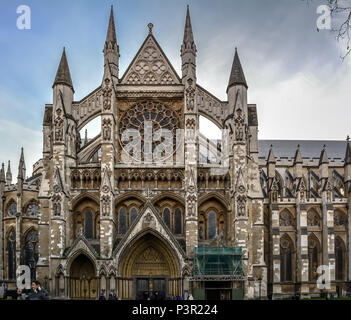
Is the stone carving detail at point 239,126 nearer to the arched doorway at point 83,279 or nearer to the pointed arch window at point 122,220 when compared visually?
the pointed arch window at point 122,220

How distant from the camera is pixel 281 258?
47312mm

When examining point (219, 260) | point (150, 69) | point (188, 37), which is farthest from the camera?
point (150, 69)

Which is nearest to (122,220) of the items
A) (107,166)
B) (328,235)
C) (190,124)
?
(107,166)

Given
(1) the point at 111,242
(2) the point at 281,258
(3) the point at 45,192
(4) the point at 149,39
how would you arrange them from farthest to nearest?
1. (2) the point at 281,258
2. (4) the point at 149,39
3. (3) the point at 45,192
4. (1) the point at 111,242

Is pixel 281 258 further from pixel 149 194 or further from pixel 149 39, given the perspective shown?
pixel 149 39

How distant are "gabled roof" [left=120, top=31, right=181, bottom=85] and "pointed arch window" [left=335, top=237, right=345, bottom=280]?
26324mm

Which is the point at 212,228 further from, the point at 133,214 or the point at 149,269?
the point at 133,214

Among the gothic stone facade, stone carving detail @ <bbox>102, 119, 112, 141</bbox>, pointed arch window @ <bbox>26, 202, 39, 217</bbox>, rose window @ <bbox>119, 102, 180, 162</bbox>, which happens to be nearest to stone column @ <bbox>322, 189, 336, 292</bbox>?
the gothic stone facade

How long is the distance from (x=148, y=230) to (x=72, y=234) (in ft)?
19.7

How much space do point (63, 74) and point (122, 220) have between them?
1215cm

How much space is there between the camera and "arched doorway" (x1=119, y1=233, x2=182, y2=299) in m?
32.5

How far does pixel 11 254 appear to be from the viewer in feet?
143
